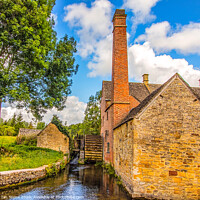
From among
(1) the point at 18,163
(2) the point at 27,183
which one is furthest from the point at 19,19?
(2) the point at 27,183

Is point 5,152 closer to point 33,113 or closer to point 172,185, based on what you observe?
point 33,113

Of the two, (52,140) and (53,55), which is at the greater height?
(53,55)

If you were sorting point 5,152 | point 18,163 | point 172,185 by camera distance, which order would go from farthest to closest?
point 5,152, point 18,163, point 172,185

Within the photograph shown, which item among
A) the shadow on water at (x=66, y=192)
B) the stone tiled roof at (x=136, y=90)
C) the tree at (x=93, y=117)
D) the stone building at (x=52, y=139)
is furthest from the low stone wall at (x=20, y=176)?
the tree at (x=93, y=117)

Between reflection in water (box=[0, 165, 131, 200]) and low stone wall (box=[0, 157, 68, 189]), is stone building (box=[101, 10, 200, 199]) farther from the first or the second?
low stone wall (box=[0, 157, 68, 189])

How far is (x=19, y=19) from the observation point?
1107 centimetres

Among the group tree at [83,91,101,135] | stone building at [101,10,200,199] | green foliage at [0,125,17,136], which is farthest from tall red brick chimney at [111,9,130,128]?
green foliage at [0,125,17,136]

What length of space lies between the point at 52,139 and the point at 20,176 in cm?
1114

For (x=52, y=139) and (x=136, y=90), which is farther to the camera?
(x=52, y=139)

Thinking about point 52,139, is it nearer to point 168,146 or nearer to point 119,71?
point 119,71

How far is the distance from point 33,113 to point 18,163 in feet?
15.4

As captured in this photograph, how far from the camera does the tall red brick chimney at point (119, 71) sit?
521 inches

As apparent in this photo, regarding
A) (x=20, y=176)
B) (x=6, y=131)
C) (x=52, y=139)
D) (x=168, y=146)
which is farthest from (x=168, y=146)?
(x=6, y=131)

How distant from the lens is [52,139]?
1992 centimetres
